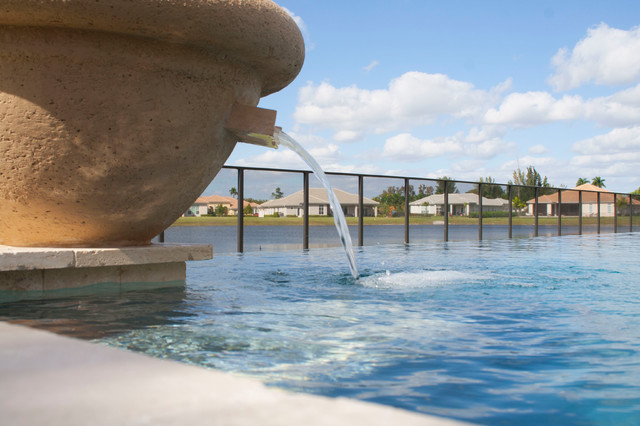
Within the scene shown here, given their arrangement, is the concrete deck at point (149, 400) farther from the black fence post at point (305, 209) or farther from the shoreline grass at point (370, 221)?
the black fence post at point (305, 209)

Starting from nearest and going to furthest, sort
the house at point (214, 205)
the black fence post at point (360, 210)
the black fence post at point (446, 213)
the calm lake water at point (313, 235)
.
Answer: the house at point (214, 205) → the calm lake water at point (313, 235) → the black fence post at point (360, 210) → the black fence post at point (446, 213)

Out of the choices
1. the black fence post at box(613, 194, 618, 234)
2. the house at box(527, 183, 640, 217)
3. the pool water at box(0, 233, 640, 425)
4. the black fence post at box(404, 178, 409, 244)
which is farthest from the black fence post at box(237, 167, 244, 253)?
the black fence post at box(613, 194, 618, 234)

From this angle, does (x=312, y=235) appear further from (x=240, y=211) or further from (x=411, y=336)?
(x=411, y=336)

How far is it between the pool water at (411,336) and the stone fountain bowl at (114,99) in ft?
2.44

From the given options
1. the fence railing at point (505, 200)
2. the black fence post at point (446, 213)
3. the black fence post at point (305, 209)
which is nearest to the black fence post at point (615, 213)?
the fence railing at point (505, 200)

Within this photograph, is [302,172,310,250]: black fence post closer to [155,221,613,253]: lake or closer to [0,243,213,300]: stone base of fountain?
[155,221,613,253]: lake

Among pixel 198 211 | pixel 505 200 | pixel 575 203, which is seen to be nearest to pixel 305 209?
pixel 198 211

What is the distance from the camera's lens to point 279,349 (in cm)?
237

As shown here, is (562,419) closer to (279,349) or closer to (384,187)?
(279,349)

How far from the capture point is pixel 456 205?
14.6m

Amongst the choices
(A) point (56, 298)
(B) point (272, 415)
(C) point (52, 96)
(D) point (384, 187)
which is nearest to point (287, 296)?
(A) point (56, 298)

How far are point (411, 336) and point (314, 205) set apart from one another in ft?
26.4

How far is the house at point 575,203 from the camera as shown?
1803 centimetres

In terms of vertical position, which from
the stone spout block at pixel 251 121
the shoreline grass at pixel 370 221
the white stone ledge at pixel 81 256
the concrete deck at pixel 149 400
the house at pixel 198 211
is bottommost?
the concrete deck at pixel 149 400
